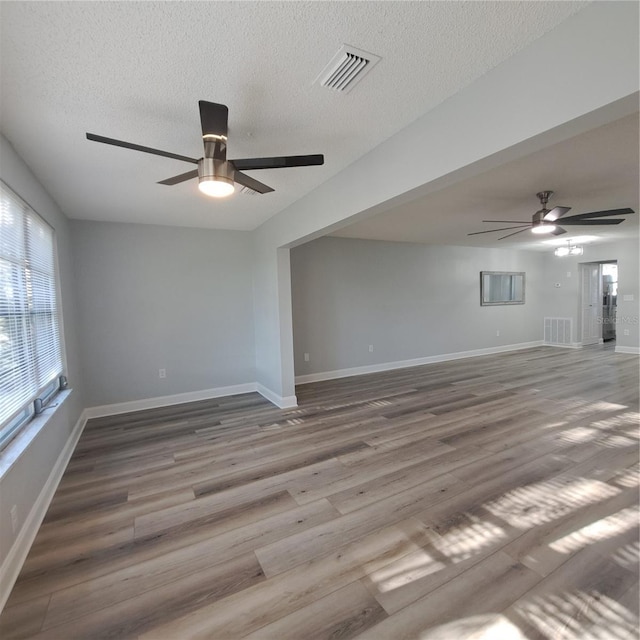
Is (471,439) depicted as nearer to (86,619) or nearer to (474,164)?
(474,164)

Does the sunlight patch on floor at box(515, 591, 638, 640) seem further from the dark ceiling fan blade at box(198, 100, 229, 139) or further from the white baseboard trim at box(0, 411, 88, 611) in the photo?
the dark ceiling fan blade at box(198, 100, 229, 139)

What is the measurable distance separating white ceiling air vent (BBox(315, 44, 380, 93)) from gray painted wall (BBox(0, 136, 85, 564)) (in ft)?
6.66

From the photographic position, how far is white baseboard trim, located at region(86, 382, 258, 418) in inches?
162

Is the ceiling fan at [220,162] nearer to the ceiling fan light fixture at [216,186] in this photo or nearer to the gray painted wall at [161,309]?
the ceiling fan light fixture at [216,186]

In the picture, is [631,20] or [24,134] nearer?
[631,20]

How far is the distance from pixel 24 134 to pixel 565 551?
159 inches

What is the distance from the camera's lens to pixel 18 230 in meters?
2.24

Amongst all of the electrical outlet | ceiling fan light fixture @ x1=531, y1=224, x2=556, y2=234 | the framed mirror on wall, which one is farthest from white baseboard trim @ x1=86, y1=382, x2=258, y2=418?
the framed mirror on wall

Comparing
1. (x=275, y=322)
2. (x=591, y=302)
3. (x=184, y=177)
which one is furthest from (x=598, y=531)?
(x=591, y=302)

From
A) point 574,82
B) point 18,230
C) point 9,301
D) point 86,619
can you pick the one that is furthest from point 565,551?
point 18,230

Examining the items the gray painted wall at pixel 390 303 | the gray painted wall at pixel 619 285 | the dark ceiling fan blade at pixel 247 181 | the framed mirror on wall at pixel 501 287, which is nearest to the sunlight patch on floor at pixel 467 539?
the dark ceiling fan blade at pixel 247 181

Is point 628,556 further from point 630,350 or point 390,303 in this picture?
point 630,350

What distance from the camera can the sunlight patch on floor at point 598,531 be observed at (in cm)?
178

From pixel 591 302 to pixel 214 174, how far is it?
10.0m
